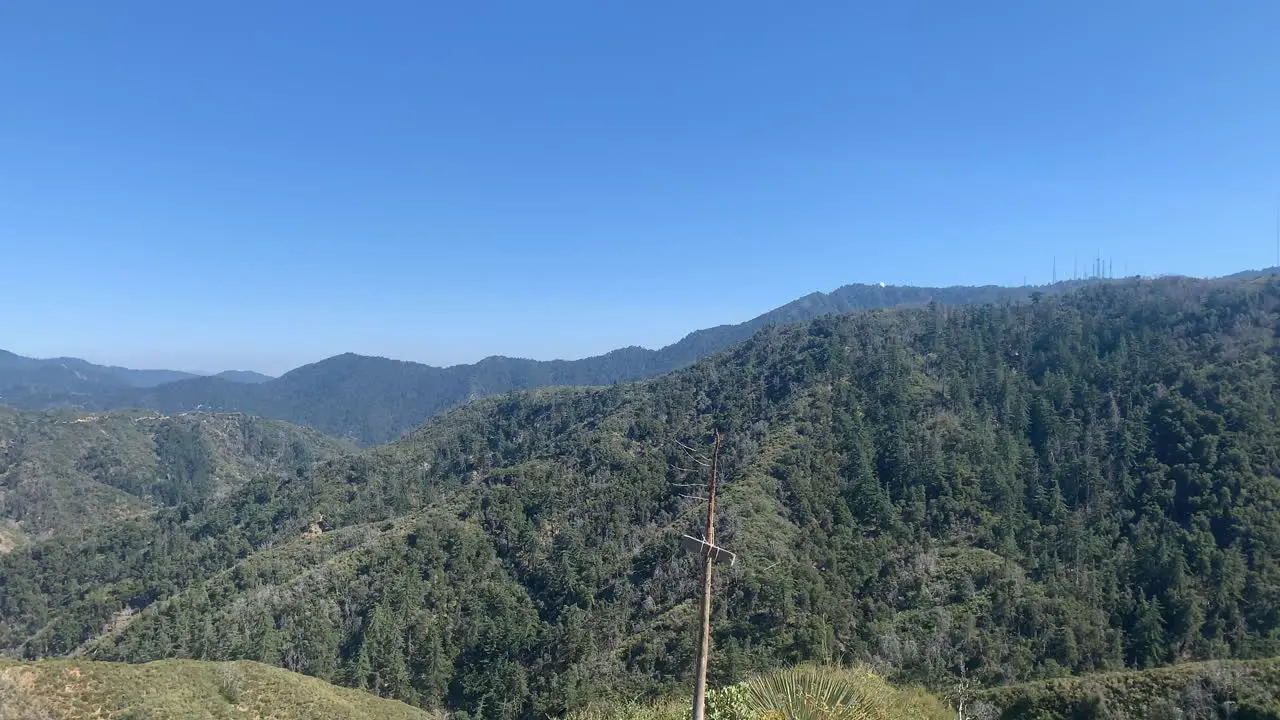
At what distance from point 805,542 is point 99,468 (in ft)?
551

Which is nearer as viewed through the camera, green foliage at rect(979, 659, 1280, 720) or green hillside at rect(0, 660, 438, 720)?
green hillside at rect(0, 660, 438, 720)

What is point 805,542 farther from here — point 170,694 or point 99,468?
point 99,468

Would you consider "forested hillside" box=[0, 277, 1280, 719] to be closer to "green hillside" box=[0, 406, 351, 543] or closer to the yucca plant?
"green hillside" box=[0, 406, 351, 543]

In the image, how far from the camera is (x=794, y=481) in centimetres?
7462

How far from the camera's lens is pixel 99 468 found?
15900cm

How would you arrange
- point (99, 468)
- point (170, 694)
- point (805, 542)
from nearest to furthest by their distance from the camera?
point (170, 694) < point (805, 542) < point (99, 468)

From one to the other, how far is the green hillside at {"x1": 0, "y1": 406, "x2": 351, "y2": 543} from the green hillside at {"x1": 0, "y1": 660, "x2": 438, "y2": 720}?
363ft

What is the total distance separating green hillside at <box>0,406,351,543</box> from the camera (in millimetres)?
136625

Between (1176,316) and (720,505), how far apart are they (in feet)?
284

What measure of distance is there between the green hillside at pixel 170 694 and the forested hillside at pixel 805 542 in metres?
17.2

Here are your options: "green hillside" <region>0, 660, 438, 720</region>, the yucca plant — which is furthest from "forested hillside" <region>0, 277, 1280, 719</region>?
the yucca plant

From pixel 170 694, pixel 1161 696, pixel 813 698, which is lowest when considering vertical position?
pixel 1161 696

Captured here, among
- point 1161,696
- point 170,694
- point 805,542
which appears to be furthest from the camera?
point 805,542

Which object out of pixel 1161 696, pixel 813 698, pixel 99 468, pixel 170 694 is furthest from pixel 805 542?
pixel 99 468
